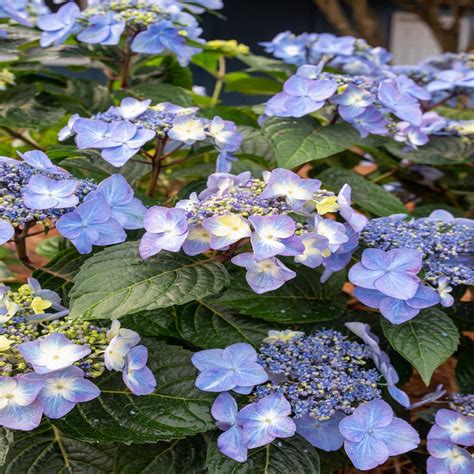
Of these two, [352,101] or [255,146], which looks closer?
[352,101]

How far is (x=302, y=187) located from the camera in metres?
0.85

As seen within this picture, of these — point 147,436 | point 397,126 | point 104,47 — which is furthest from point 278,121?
point 147,436

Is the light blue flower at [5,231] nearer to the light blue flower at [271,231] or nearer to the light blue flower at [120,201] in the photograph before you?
the light blue flower at [120,201]

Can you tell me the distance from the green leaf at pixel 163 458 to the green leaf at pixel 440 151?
2.08ft

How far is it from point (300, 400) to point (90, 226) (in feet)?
1.01

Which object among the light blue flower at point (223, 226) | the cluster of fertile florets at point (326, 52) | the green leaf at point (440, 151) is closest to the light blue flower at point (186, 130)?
the light blue flower at point (223, 226)

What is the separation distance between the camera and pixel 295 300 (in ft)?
3.30

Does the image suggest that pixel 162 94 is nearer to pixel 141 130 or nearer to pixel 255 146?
pixel 255 146

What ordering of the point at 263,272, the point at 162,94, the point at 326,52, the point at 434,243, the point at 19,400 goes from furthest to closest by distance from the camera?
the point at 326,52
the point at 162,94
the point at 434,243
the point at 263,272
the point at 19,400

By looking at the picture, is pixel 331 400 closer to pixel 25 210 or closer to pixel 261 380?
pixel 261 380

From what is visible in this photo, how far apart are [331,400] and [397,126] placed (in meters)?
0.60

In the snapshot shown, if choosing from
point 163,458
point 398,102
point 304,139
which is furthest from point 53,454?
point 398,102

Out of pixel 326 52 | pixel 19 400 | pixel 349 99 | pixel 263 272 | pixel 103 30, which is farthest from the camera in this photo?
pixel 326 52

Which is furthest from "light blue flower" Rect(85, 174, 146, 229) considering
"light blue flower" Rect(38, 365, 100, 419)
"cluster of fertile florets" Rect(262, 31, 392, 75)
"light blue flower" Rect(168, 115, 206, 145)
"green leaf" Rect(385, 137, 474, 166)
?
"cluster of fertile florets" Rect(262, 31, 392, 75)
